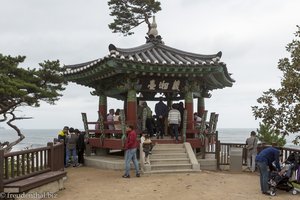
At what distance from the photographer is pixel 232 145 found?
17.0 metres

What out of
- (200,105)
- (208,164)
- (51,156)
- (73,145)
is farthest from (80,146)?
(200,105)

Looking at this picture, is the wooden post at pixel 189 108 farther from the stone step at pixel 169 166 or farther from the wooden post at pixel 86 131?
the wooden post at pixel 86 131

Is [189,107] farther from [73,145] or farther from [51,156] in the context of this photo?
[51,156]

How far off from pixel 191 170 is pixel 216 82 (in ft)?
21.1

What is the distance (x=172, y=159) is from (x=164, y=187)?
11.1 feet

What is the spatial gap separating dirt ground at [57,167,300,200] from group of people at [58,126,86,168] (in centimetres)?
211

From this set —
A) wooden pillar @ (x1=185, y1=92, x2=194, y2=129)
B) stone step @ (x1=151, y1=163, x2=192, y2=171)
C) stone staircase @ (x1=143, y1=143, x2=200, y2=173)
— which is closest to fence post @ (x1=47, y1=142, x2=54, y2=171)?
stone staircase @ (x1=143, y1=143, x2=200, y2=173)

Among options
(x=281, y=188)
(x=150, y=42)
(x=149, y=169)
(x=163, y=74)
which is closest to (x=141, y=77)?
(x=163, y=74)

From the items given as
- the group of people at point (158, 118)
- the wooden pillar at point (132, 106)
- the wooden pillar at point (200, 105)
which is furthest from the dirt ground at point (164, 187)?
the wooden pillar at point (200, 105)

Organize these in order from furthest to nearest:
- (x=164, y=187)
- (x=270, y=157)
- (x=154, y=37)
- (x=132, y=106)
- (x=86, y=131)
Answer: (x=154, y=37), (x=86, y=131), (x=132, y=106), (x=164, y=187), (x=270, y=157)

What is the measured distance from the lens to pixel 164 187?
10.7 m

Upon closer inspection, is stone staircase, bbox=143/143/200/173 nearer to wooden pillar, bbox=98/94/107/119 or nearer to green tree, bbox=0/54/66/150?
wooden pillar, bbox=98/94/107/119

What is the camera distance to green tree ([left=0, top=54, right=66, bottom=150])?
2243cm

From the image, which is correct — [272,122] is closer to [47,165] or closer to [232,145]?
[232,145]
